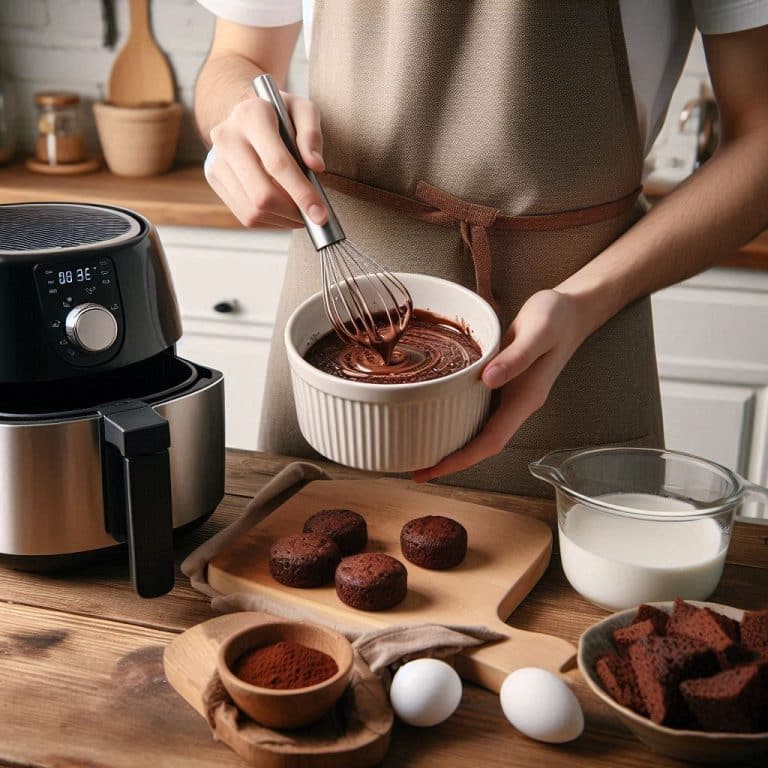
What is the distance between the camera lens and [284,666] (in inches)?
27.4

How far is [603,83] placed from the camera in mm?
1040

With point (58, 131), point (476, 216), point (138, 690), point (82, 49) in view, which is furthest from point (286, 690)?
point (82, 49)

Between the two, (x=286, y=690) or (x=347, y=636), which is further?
(x=347, y=636)

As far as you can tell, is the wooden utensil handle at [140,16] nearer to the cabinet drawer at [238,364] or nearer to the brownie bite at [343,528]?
the cabinet drawer at [238,364]

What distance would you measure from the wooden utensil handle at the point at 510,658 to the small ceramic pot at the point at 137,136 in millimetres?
1809

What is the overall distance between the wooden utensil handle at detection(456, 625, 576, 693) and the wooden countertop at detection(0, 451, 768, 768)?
0.6 inches

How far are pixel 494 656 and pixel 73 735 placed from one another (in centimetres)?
30

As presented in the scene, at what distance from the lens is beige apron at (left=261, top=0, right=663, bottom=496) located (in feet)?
3.37

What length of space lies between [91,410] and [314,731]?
313 millimetres

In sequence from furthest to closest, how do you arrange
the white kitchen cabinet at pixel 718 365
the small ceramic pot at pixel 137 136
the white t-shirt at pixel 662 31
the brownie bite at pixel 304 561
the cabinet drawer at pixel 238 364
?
the small ceramic pot at pixel 137 136 → the cabinet drawer at pixel 238 364 → the white kitchen cabinet at pixel 718 365 → the white t-shirt at pixel 662 31 → the brownie bite at pixel 304 561

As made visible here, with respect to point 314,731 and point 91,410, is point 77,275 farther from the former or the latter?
point 314,731

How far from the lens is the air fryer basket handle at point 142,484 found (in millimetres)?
786

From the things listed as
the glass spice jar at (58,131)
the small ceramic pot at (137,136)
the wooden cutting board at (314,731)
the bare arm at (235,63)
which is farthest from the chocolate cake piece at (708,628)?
the glass spice jar at (58,131)

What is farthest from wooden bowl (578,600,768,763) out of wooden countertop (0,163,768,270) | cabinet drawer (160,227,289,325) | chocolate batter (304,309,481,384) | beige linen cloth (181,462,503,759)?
cabinet drawer (160,227,289,325)
